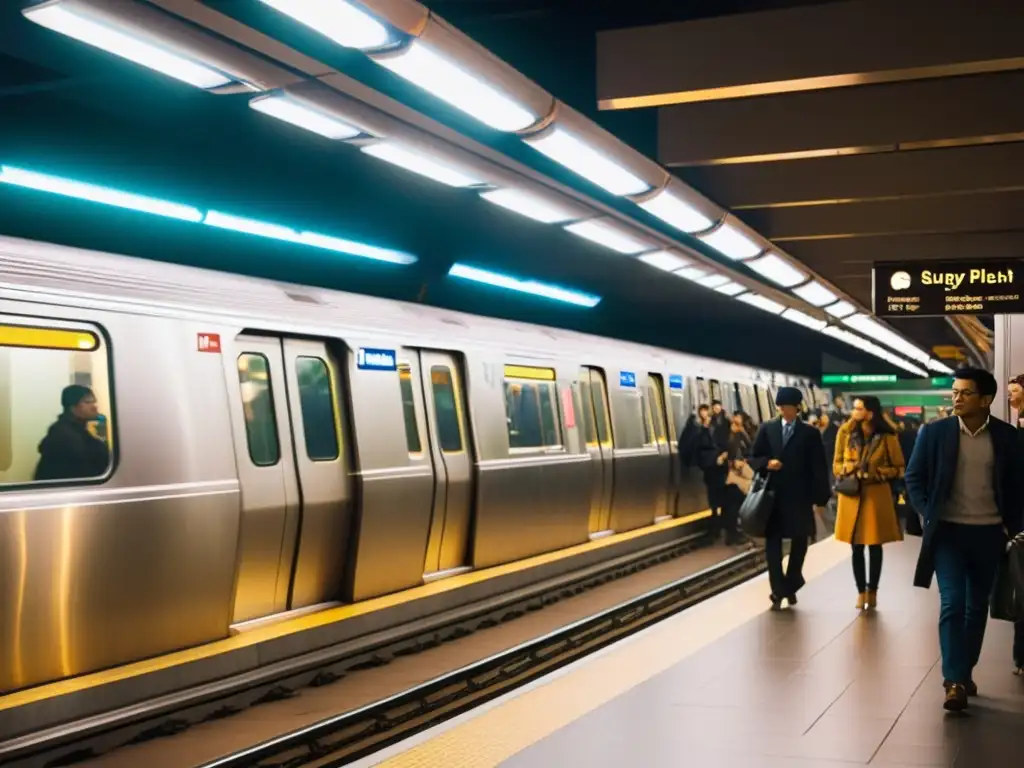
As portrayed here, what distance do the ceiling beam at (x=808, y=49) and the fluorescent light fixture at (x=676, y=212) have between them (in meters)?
1.67

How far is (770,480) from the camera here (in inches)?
415

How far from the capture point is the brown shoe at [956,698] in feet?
21.5

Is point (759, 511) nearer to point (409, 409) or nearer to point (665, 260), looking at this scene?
point (409, 409)

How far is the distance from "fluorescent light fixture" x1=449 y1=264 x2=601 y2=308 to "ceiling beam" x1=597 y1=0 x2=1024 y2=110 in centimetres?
1075

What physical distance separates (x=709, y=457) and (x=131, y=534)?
1189cm

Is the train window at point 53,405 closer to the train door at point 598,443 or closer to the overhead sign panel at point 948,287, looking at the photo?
the overhead sign panel at point 948,287

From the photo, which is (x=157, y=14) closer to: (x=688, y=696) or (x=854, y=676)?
(x=688, y=696)

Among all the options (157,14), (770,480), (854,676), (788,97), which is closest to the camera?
(157,14)

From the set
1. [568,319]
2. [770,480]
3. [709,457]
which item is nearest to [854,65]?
[770,480]

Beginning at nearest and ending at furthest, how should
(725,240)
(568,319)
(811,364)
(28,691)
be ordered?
(28,691) → (725,240) → (568,319) → (811,364)

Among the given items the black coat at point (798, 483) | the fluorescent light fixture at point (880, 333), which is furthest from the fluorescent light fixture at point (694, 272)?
the fluorescent light fixture at point (880, 333)

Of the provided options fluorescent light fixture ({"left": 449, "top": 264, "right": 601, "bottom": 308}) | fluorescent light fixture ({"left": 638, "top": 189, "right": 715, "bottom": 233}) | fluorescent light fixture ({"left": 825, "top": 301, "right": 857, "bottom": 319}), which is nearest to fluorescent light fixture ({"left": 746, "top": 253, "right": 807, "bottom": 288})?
fluorescent light fixture ({"left": 638, "top": 189, "right": 715, "bottom": 233})

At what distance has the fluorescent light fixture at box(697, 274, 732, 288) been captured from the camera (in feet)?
49.4

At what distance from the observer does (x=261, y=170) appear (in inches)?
480
